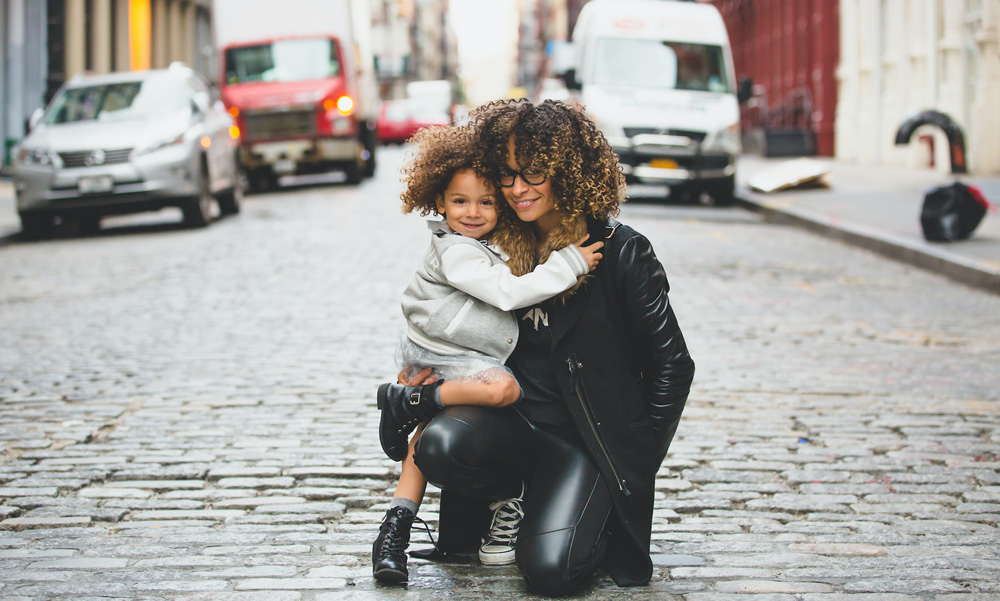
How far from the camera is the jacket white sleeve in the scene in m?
3.28

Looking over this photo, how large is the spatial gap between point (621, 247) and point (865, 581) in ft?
3.71

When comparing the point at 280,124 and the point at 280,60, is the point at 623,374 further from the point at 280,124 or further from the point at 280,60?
the point at 280,60

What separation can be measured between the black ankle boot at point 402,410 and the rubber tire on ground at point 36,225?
11445mm

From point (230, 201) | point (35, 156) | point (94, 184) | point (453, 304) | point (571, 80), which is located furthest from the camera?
point (571, 80)

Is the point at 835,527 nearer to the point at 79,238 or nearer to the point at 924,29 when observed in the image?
the point at 79,238

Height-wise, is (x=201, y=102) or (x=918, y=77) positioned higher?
(x=918, y=77)

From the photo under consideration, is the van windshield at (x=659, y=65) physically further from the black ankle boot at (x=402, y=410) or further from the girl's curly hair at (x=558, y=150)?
the black ankle boot at (x=402, y=410)

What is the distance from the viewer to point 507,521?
3.62 meters

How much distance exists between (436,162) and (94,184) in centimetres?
1118

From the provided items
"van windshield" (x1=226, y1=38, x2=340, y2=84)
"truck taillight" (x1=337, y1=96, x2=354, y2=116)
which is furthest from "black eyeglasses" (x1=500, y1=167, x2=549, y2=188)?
"van windshield" (x1=226, y1=38, x2=340, y2=84)

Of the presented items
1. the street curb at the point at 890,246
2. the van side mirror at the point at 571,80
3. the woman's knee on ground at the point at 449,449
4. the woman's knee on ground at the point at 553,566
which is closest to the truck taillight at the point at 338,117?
the van side mirror at the point at 571,80

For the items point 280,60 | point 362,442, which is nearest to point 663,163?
point 280,60

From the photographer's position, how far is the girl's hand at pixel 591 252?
10.9ft

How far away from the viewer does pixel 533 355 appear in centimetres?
352
